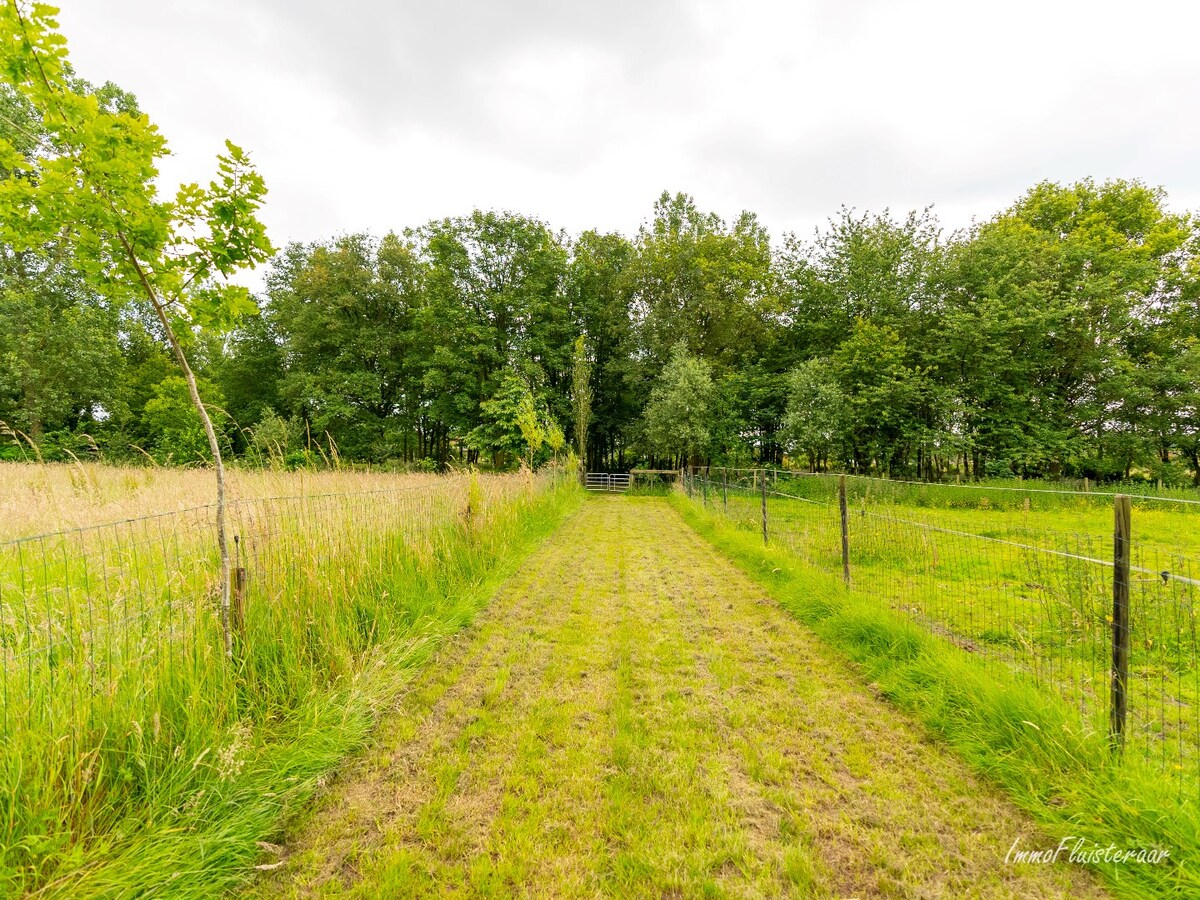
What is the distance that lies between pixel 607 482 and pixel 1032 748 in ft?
A: 77.3

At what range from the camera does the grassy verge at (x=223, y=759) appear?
1.66 metres

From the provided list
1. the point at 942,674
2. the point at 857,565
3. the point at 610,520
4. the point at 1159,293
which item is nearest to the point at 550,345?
the point at 610,520

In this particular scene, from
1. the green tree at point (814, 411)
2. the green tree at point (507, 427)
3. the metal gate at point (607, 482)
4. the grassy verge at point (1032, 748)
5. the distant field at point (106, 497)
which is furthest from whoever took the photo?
the metal gate at point (607, 482)

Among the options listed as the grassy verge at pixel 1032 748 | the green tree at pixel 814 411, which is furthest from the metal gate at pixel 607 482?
the grassy verge at pixel 1032 748

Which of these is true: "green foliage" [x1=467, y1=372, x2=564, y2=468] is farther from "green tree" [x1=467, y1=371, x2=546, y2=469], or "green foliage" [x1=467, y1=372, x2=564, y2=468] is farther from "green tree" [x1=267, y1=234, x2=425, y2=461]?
"green tree" [x1=267, y1=234, x2=425, y2=461]

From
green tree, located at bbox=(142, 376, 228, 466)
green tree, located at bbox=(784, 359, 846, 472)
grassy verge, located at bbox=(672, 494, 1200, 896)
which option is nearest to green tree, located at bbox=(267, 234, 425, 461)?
green tree, located at bbox=(142, 376, 228, 466)

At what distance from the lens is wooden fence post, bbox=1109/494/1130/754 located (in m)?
2.30

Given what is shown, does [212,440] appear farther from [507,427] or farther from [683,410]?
[683,410]

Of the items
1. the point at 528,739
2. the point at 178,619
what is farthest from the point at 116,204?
the point at 528,739

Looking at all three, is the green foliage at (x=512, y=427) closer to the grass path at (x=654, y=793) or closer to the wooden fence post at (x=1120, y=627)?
the grass path at (x=654, y=793)

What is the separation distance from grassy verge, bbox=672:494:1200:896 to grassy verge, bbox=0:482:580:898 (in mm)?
3704

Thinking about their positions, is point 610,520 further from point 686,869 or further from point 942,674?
point 686,869

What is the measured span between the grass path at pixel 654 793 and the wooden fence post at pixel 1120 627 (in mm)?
759

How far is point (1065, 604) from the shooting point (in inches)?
167
